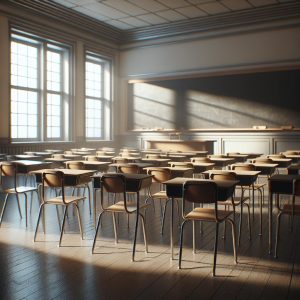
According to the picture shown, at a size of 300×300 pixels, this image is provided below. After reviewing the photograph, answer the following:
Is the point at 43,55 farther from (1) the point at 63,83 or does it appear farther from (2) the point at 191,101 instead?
(2) the point at 191,101

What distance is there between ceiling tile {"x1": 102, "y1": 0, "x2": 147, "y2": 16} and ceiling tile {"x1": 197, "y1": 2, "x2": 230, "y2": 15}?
1.87m

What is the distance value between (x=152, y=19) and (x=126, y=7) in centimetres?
151

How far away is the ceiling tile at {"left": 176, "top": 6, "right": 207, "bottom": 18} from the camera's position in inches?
501

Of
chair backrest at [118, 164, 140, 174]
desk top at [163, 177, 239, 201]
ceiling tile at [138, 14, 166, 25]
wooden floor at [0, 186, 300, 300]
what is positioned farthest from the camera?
ceiling tile at [138, 14, 166, 25]

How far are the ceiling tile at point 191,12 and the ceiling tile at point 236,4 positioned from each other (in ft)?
3.08

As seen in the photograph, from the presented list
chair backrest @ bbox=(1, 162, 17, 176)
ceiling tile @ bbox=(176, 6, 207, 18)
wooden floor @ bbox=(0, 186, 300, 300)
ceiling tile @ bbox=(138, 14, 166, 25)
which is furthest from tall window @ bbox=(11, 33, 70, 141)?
wooden floor @ bbox=(0, 186, 300, 300)

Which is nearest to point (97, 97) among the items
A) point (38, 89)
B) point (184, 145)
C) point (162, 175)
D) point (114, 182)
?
point (38, 89)

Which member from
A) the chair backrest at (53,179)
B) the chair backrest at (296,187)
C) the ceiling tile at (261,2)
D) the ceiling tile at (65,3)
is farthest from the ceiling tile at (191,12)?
the chair backrest at (296,187)

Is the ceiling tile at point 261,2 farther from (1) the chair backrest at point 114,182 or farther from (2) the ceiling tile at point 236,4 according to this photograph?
(1) the chair backrest at point 114,182

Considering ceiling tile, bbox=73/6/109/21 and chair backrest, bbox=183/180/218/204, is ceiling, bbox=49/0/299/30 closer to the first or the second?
ceiling tile, bbox=73/6/109/21

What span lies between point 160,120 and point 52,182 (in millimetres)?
10590

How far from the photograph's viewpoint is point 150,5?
40.8 feet

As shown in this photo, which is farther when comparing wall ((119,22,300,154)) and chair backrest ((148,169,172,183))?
wall ((119,22,300,154))

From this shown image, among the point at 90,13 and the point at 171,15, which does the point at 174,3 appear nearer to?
the point at 171,15
